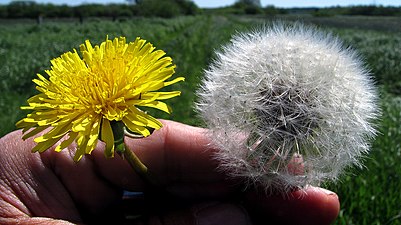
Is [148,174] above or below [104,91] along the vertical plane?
below

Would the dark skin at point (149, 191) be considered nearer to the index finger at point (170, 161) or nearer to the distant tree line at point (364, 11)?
the index finger at point (170, 161)

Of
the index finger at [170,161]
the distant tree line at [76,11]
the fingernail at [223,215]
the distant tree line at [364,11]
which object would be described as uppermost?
the index finger at [170,161]

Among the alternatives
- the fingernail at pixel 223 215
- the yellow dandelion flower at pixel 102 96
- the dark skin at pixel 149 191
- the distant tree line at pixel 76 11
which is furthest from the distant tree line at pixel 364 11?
the yellow dandelion flower at pixel 102 96

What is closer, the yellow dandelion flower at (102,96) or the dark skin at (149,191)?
the yellow dandelion flower at (102,96)

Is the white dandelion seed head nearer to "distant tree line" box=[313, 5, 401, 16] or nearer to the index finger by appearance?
the index finger

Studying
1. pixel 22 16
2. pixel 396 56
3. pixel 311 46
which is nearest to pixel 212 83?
pixel 311 46

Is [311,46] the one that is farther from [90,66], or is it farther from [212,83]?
[90,66]

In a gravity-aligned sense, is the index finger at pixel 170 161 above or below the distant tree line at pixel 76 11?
above

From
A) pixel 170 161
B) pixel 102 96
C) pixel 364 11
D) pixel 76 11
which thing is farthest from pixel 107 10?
pixel 102 96
